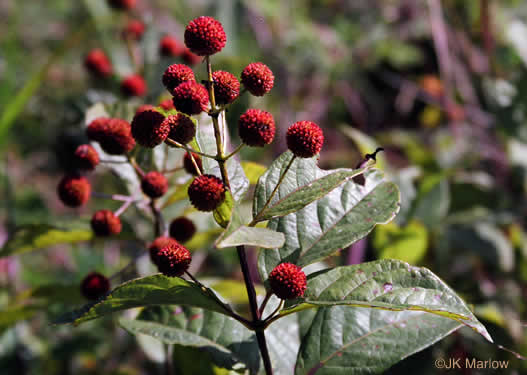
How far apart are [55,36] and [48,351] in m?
3.34

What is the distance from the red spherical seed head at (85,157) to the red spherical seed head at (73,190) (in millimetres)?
63

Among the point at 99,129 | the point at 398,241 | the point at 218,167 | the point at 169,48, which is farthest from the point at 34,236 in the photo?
the point at 398,241

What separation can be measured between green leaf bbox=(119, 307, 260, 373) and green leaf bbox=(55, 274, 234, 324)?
7.4 inches

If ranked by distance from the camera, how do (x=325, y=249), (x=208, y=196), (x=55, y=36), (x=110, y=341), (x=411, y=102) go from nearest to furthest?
(x=208, y=196) < (x=325, y=249) < (x=110, y=341) < (x=411, y=102) < (x=55, y=36)

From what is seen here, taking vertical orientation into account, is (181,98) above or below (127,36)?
below

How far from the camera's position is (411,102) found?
144 inches

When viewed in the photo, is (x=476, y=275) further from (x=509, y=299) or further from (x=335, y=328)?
(x=335, y=328)

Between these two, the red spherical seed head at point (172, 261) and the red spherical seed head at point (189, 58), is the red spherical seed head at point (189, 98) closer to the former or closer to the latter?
the red spherical seed head at point (172, 261)

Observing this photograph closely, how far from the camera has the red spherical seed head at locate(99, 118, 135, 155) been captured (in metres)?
1.00

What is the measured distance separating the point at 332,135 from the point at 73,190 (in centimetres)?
277

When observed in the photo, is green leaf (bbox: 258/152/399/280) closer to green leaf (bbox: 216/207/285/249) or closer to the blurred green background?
green leaf (bbox: 216/207/285/249)

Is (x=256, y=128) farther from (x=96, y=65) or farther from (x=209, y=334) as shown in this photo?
(x=96, y=65)

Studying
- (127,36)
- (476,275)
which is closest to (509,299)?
(476,275)

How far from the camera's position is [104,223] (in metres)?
1.09
